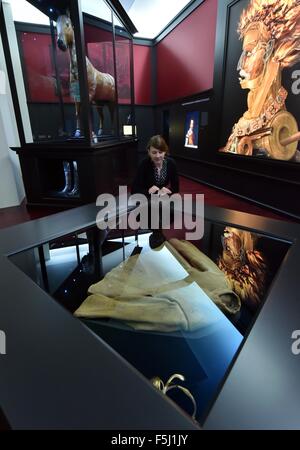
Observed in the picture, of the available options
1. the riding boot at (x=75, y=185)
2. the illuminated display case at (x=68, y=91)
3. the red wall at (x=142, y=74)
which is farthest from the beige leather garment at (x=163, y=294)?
the red wall at (x=142, y=74)

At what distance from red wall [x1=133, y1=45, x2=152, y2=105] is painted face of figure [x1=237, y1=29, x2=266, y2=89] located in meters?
3.37

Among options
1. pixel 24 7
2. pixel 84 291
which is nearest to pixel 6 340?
pixel 84 291

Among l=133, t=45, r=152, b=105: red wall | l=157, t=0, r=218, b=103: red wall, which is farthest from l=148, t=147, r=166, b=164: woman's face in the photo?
l=133, t=45, r=152, b=105: red wall

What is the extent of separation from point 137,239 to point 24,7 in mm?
3410

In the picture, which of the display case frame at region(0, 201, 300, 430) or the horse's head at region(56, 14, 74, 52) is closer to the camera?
the display case frame at region(0, 201, 300, 430)

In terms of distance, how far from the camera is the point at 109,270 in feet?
3.10

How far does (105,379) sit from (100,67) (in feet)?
12.4

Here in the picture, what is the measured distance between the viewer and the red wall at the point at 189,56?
391 centimetres

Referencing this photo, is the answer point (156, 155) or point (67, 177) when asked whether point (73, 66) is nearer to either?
point (67, 177)

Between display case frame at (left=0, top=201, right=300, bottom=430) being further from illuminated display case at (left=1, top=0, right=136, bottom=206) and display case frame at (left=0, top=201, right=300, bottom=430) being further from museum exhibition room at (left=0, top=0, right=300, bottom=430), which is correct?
illuminated display case at (left=1, top=0, right=136, bottom=206)

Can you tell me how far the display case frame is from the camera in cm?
40

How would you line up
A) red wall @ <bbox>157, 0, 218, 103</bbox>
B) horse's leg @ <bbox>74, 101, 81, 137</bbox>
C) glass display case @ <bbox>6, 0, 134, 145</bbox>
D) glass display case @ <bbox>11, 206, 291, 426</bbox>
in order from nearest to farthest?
glass display case @ <bbox>11, 206, 291, 426</bbox> → glass display case @ <bbox>6, 0, 134, 145</bbox> → horse's leg @ <bbox>74, 101, 81, 137</bbox> → red wall @ <bbox>157, 0, 218, 103</bbox>

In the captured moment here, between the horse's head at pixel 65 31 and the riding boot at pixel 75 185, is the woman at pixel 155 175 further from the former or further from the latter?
the horse's head at pixel 65 31

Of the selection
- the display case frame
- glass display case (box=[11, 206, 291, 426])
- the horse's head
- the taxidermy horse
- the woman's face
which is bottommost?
glass display case (box=[11, 206, 291, 426])
